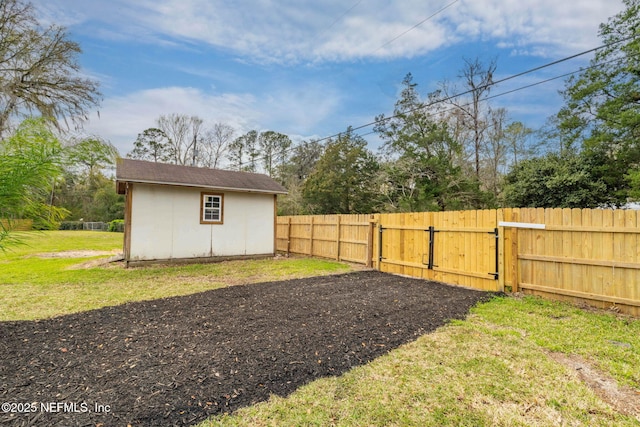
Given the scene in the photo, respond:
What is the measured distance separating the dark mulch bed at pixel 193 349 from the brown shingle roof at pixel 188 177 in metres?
4.78

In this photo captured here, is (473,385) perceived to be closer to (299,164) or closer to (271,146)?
(299,164)

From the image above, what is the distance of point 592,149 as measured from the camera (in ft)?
36.2

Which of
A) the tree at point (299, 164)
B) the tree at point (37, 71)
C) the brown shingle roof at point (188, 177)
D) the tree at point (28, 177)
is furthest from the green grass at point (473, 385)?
the tree at point (299, 164)

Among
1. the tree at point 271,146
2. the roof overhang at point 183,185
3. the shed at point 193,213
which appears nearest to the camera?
the roof overhang at point 183,185

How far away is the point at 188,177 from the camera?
948 cm

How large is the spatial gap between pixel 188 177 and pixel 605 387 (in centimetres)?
1001

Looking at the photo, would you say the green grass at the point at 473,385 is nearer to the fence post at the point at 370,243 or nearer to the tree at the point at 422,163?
the fence post at the point at 370,243

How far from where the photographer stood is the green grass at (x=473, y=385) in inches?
79.4

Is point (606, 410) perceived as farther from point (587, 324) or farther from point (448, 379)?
point (587, 324)

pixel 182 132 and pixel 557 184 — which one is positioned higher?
pixel 182 132

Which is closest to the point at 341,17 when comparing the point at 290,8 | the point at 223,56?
the point at 290,8

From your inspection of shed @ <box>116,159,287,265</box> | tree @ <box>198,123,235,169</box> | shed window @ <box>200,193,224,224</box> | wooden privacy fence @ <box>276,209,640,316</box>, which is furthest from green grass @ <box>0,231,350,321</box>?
tree @ <box>198,123,235,169</box>

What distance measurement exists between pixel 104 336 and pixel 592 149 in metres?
15.4

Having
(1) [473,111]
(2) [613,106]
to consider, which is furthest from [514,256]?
(1) [473,111]
